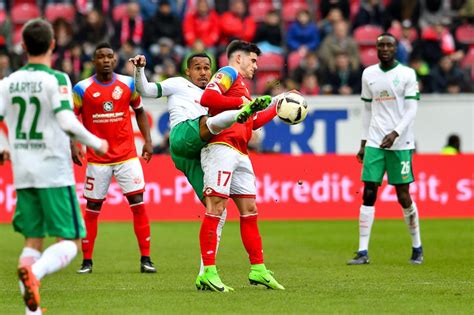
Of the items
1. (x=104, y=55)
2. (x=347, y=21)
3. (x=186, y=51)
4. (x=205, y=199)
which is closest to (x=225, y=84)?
(x=205, y=199)

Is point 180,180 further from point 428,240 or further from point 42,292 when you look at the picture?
point 42,292

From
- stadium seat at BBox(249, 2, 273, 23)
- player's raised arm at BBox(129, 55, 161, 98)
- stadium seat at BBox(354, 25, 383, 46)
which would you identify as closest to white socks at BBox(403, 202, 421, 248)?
player's raised arm at BBox(129, 55, 161, 98)

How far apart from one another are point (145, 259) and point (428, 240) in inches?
214

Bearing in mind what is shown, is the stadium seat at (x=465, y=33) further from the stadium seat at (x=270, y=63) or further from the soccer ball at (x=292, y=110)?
the soccer ball at (x=292, y=110)

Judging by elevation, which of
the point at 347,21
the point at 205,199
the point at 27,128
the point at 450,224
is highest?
the point at 347,21

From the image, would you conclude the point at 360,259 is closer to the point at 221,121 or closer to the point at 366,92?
the point at 366,92

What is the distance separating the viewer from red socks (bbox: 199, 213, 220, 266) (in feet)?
35.4

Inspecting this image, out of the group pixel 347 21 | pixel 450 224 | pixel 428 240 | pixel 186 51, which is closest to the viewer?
pixel 428 240

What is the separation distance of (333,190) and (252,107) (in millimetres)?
10786

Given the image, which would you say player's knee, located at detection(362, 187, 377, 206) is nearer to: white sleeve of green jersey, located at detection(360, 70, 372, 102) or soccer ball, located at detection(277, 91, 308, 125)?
white sleeve of green jersey, located at detection(360, 70, 372, 102)

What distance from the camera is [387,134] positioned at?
1366cm

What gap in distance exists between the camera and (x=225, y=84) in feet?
35.1

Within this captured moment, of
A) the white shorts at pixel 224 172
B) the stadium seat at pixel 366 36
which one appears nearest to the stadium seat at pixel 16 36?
the stadium seat at pixel 366 36

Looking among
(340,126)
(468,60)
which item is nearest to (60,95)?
(340,126)
